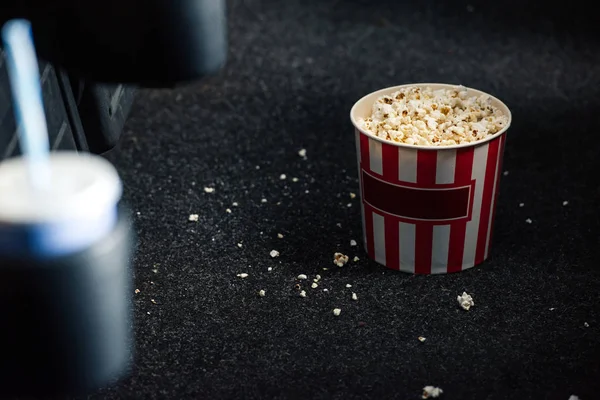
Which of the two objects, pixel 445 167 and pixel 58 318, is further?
pixel 445 167

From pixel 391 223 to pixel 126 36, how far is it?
34.4 inches

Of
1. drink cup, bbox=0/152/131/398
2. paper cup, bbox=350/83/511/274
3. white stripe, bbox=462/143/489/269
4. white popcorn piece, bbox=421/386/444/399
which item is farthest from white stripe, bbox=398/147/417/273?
drink cup, bbox=0/152/131/398

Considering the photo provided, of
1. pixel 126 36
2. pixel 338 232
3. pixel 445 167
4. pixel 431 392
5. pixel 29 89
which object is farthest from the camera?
pixel 338 232

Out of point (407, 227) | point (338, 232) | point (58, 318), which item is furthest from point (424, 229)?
point (58, 318)

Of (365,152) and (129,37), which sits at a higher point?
(129,37)

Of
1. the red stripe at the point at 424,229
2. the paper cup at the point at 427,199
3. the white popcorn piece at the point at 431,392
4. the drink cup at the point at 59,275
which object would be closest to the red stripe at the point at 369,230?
the paper cup at the point at 427,199

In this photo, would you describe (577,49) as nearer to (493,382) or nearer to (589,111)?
(589,111)

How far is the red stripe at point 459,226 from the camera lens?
142 cm

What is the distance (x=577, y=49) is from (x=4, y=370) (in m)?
2.25

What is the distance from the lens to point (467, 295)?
1504mm

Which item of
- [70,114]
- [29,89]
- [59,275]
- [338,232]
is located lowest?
[338,232]

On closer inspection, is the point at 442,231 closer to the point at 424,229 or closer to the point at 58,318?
the point at 424,229

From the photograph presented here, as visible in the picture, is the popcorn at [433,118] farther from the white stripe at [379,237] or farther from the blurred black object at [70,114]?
the blurred black object at [70,114]

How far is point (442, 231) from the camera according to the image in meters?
1.51
